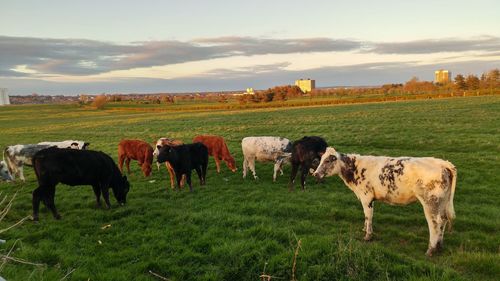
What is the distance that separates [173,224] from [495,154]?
14.3m

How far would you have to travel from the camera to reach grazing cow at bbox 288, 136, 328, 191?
12.5 metres

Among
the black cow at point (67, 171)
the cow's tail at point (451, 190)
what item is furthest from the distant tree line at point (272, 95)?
the cow's tail at point (451, 190)

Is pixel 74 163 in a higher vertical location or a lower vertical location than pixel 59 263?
higher

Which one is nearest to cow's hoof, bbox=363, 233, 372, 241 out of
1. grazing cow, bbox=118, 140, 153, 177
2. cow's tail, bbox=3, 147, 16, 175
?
grazing cow, bbox=118, 140, 153, 177

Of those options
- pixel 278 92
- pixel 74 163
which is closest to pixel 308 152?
pixel 74 163

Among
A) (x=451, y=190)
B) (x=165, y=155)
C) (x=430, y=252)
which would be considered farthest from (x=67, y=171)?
(x=451, y=190)

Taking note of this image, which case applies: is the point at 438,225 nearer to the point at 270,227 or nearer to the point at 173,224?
the point at 270,227

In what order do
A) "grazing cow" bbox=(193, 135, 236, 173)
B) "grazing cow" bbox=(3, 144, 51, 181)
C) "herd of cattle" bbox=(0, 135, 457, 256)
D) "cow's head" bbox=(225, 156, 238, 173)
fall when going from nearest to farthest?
"herd of cattle" bbox=(0, 135, 457, 256), "grazing cow" bbox=(3, 144, 51, 181), "cow's head" bbox=(225, 156, 238, 173), "grazing cow" bbox=(193, 135, 236, 173)

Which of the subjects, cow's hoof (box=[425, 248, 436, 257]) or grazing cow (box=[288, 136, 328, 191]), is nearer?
cow's hoof (box=[425, 248, 436, 257])

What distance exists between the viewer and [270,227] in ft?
25.3

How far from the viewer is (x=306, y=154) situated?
12.6m

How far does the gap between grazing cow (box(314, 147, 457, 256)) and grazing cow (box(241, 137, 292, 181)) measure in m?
5.40

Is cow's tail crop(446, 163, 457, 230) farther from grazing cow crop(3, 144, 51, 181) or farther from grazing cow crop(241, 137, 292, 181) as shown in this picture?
grazing cow crop(3, 144, 51, 181)

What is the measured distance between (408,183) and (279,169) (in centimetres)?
728
